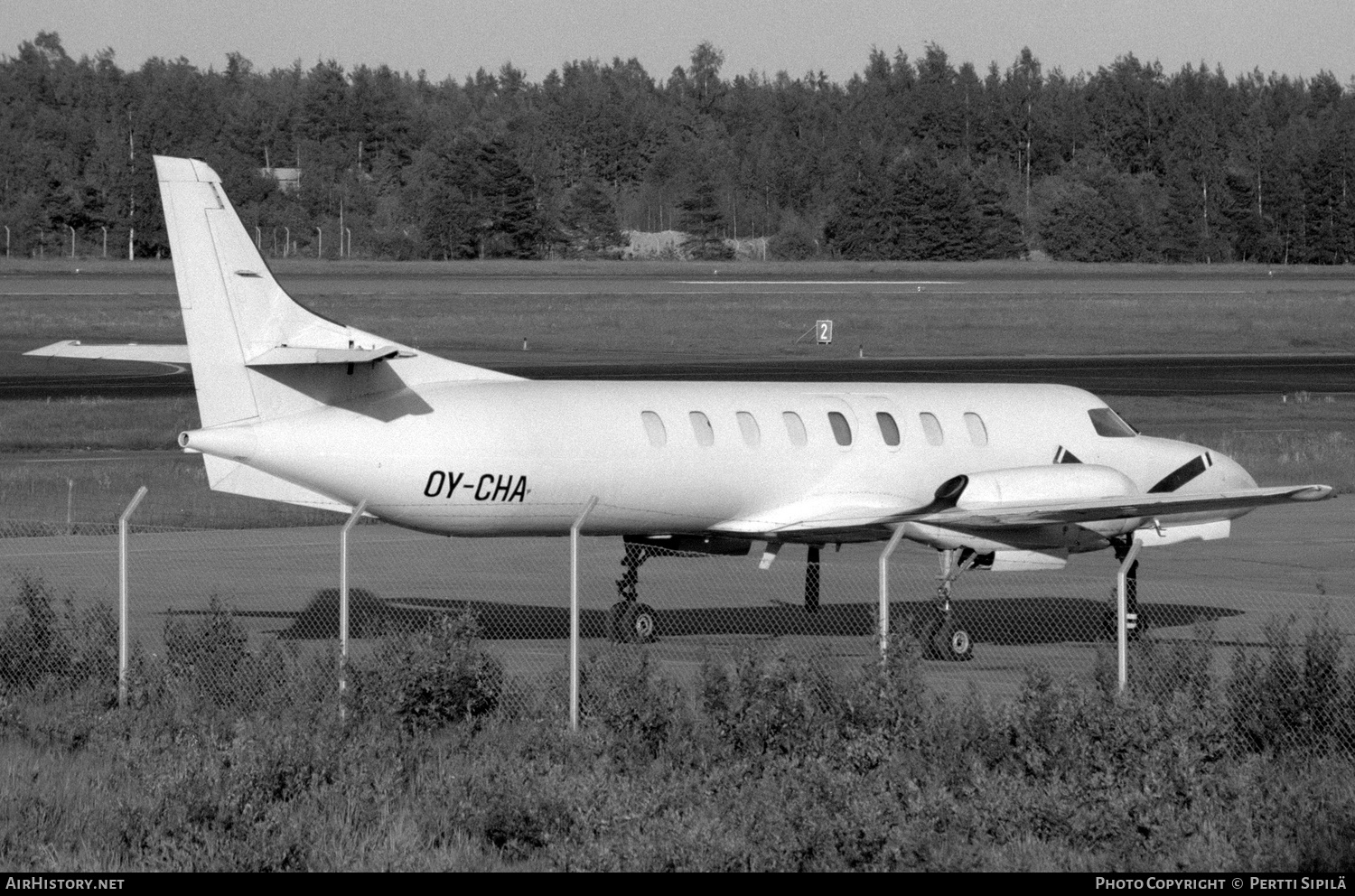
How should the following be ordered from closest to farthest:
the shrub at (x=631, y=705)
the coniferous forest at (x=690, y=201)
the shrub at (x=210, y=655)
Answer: the shrub at (x=631, y=705) < the shrub at (x=210, y=655) < the coniferous forest at (x=690, y=201)

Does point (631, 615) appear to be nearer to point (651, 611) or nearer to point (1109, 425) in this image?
point (651, 611)

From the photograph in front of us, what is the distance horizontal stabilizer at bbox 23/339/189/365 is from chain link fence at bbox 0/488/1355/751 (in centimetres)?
249

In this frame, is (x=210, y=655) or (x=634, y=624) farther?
(x=634, y=624)

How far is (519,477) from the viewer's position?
759 inches

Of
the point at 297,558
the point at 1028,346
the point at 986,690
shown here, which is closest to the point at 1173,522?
the point at 986,690

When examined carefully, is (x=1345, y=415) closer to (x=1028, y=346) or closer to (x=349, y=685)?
(x=1028, y=346)

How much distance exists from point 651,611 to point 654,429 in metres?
2.12

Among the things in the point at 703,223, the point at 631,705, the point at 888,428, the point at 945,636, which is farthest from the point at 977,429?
the point at 703,223

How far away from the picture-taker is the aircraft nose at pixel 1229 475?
75.4 ft

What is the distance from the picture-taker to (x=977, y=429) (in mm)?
22484

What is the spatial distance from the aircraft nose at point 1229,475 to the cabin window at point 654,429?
7324 mm

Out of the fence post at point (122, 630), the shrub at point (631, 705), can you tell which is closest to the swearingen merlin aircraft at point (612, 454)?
the fence post at point (122, 630)

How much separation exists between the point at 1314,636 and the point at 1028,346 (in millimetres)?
67220

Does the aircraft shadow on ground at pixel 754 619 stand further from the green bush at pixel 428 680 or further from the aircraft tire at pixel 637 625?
the green bush at pixel 428 680
